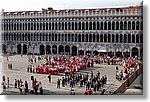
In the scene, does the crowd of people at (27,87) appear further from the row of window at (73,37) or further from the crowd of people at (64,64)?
the row of window at (73,37)

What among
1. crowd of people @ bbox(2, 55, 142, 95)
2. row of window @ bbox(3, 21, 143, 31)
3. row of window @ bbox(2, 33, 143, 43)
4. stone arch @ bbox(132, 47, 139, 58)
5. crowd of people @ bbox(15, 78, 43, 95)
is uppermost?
row of window @ bbox(3, 21, 143, 31)

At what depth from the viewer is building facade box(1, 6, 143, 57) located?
604cm

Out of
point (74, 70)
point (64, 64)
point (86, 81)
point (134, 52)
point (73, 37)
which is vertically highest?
point (73, 37)

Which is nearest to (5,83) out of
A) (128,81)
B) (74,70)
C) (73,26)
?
(74,70)

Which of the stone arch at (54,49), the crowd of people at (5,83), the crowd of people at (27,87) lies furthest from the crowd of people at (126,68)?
the crowd of people at (5,83)

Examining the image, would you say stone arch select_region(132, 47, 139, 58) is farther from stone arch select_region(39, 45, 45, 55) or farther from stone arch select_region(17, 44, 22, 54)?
stone arch select_region(17, 44, 22, 54)

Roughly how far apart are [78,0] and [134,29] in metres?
1.12

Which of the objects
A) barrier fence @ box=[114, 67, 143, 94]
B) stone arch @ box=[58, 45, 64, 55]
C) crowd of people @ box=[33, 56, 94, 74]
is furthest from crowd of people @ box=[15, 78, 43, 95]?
barrier fence @ box=[114, 67, 143, 94]

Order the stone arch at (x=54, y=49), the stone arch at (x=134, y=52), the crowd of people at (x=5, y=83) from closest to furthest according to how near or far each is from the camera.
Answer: the stone arch at (x=134, y=52) < the crowd of people at (x=5, y=83) < the stone arch at (x=54, y=49)

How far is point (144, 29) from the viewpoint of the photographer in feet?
18.7

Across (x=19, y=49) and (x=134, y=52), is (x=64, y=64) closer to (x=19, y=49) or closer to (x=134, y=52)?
(x=19, y=49)

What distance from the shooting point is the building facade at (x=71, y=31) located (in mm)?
6043

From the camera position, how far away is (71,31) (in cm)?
623

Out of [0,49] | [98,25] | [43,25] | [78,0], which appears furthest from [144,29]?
[0,49]
